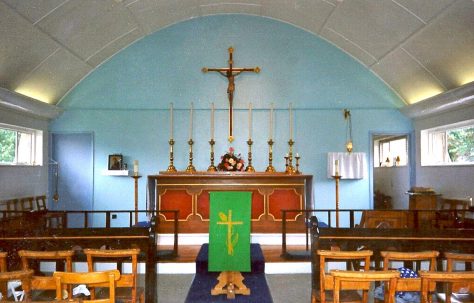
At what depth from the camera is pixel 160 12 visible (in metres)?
8.87

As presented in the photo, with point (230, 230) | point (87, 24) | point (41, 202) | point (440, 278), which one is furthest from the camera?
point (41, 202)

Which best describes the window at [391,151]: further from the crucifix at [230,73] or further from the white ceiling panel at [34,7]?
the white ceiling panel at [34,7]

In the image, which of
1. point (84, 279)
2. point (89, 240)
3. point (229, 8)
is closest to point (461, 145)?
point (229, 8)

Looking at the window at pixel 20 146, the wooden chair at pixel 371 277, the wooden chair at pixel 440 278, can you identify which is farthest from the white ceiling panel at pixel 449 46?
the window at pixel 20 146

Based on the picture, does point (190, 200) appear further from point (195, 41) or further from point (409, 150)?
point (409, 150)

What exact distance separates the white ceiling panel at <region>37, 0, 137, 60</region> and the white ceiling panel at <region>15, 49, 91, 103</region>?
253 millimetres

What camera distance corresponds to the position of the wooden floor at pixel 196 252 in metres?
6.04

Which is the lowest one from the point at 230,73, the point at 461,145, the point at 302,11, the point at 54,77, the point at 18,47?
the point at 461,145

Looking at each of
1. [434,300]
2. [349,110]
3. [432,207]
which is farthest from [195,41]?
[434,300]

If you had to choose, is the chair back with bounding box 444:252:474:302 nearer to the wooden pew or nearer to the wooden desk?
the wooden pew

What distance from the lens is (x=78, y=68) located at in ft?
30.0

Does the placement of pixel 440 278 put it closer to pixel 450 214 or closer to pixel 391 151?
pixel 450 214

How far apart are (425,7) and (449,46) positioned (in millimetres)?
818

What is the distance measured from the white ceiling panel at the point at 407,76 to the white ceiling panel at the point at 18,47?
644 cm
